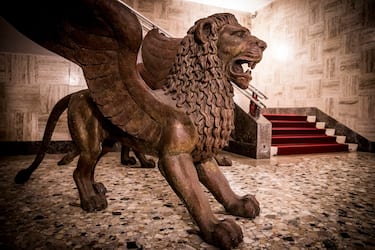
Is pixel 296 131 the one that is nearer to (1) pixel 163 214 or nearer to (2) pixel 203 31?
(1) pixel 163 214

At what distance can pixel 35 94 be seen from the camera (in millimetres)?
3795

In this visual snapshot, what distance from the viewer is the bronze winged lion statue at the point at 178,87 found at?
3.25 ft

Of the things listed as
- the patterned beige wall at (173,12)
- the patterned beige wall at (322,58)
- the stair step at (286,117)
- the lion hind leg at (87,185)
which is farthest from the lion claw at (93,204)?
the patterned beige wall at (173,12)

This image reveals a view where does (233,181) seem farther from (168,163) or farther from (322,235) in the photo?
(168,163)

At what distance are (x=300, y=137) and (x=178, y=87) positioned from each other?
3996mm

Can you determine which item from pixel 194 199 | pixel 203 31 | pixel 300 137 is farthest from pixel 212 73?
pixel 300 137

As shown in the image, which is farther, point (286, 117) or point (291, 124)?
point (286, 117)

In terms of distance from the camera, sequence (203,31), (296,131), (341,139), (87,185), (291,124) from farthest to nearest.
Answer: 1. (291,124)
2. (296,131)
3. (341,139)
4. (87,185)
5. (203,31)

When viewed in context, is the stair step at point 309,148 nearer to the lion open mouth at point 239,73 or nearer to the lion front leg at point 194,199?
the lion open mouth at point 239,73

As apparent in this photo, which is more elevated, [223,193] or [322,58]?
[322,58]

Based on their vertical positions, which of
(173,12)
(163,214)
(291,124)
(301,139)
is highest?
(173,12)

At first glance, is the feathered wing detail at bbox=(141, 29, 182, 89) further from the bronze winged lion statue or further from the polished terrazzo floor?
the polished terrazzo floor

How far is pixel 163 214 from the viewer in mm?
1378

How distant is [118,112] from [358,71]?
5.07 metres
